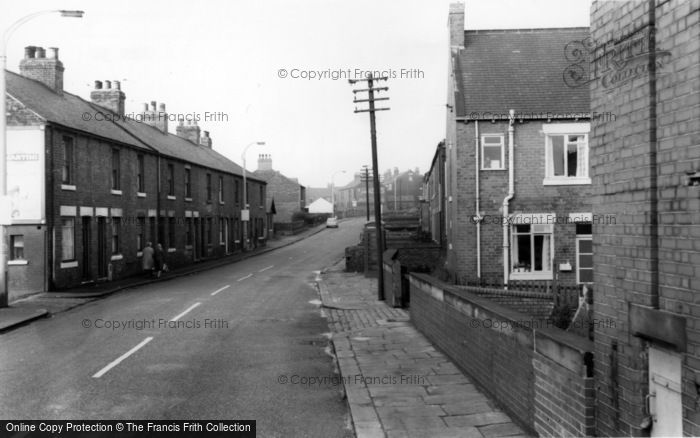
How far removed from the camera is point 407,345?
1078 cm

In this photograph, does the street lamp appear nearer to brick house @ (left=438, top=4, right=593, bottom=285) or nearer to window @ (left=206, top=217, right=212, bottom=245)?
brick house @ (left=438, top=4, right=593, bottom=285)

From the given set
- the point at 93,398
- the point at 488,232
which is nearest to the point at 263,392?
the point at 93,398

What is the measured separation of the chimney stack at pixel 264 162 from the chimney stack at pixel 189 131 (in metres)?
41.4

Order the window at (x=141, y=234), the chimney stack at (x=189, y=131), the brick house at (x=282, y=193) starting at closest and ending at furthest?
1. the window at (x=141, y=234)
2. the chimney stack at (x=189, y=131)
3. the brick house at (x=282, y=193)

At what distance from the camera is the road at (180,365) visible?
706 cm

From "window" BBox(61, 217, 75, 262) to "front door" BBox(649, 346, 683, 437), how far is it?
2168 centimetres

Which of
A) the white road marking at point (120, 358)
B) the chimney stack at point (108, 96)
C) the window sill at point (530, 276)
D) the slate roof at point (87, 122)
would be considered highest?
the chimney stack at point (108, 96)

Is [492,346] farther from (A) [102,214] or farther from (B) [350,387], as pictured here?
(A) [102,214]

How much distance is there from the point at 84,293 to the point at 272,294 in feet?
21.7

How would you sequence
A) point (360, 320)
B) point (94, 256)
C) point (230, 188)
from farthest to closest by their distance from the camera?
point (230, 188), point (94, 256), point (360, 320)

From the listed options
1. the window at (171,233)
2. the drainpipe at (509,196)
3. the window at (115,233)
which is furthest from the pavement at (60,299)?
the drainpipe at (509,196)

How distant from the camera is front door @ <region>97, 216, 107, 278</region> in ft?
80.1

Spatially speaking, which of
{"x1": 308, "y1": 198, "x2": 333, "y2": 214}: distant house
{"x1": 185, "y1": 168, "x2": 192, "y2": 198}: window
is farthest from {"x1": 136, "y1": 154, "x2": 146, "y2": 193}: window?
{"x1": 308, "y1": 198, "x2": 333, "y2": 214}: distant house

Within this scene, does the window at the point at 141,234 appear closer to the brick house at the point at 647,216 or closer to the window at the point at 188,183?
the window at the point at 188,183
